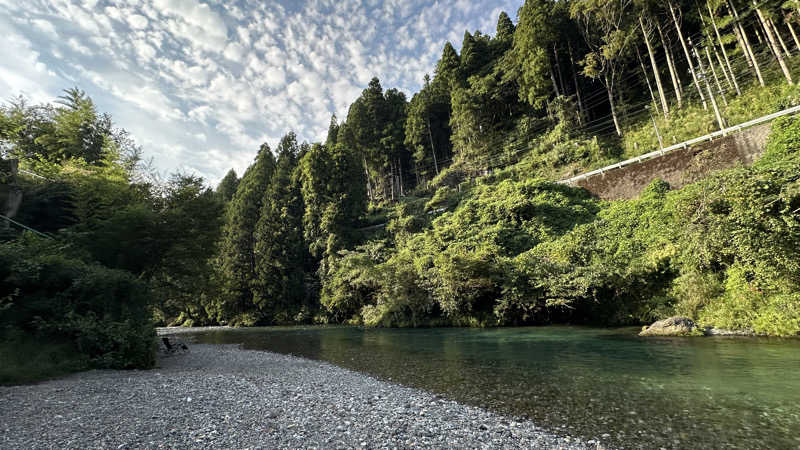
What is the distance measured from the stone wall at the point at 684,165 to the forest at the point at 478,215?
3.45 feet

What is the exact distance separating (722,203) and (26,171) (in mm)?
30698

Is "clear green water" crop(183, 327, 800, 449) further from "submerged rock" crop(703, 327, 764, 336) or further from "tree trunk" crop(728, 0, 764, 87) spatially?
"tree trunk" crop(728, 0, 764, 87)

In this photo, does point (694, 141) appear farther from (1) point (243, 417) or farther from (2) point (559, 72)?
(1) point (243, 417)

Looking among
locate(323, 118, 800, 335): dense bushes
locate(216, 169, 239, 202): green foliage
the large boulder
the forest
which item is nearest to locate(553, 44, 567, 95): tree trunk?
the forest

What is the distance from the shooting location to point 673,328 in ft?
38.8

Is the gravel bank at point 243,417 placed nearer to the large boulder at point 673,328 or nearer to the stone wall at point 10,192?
the large boulder at point 673,328

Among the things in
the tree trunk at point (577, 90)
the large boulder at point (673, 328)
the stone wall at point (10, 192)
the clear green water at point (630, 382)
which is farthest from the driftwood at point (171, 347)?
the tree trunk at point (577, 90)

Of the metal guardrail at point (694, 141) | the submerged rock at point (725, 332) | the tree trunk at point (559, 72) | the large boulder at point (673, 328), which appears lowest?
the submerged rock at point (725, 332)

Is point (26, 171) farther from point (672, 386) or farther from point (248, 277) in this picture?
point (672, 386)

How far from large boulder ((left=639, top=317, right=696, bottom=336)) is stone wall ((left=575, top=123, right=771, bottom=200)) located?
1086cm

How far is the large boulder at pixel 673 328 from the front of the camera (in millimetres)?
11664

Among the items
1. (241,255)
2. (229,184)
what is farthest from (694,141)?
(229,184)

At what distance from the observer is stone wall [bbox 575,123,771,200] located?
1678 cm

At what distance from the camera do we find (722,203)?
1180 centimetres
